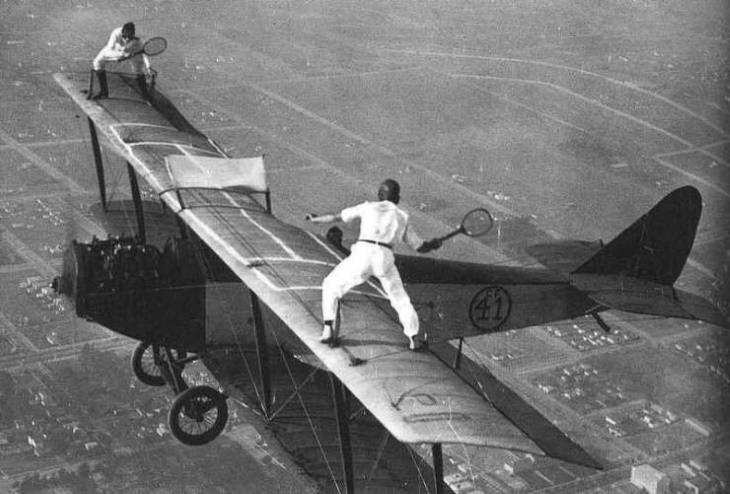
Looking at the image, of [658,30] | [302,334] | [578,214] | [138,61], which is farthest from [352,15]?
[302,334]

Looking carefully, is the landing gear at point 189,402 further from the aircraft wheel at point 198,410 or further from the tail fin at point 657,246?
the tail fin at point 657,246

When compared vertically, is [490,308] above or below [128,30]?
below

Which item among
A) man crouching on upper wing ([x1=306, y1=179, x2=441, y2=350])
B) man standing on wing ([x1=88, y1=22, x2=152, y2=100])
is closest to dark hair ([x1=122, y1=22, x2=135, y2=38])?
man standing on wing ([x1=88, y1=22, x2=152, y2=100])

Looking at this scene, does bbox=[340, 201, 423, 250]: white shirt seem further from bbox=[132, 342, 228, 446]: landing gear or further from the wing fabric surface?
bbox=[132, 342, 228, 446]: landing gear

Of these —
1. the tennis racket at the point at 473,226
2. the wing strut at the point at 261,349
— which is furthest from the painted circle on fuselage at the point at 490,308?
the tennis racket at the point at 473,226

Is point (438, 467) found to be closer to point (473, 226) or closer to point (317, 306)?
point (317, 306)

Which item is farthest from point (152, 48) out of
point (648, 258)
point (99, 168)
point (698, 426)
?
point (698, 426)

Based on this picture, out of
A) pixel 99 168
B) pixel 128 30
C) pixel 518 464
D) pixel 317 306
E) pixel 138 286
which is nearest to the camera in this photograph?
pixel 317 306

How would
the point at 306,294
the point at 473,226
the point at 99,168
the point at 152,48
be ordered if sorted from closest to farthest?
the point at 473,226, the point at 306,294, the point at 152,48, the point at 99,168
